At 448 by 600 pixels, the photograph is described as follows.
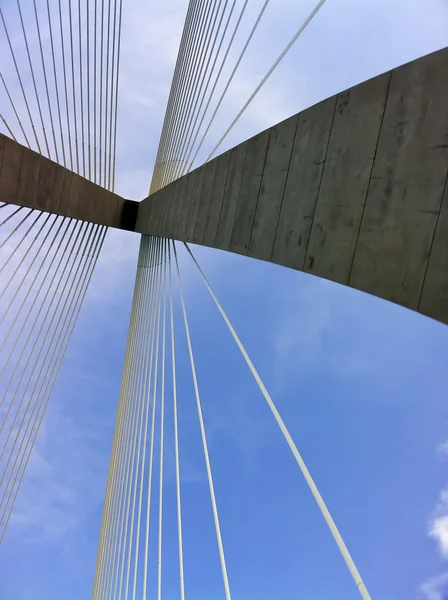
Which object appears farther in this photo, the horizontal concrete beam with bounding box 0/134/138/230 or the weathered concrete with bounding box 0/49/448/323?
the horizontal concrete beam with bounding box 0/134/138/230

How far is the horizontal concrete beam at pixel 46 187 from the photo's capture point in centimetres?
802

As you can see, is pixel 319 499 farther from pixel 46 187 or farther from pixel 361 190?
pixel 46 187

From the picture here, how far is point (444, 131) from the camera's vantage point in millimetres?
2682

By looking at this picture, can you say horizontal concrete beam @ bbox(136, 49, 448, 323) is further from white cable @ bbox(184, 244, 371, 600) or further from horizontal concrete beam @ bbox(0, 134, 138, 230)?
horizontal concrete beam @ bbox(0, 134, 138, 230)

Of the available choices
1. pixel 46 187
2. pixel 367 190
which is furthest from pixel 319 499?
pixel 46 187

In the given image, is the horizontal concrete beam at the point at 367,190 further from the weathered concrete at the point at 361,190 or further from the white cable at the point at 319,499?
the white cable at the point at 319,499

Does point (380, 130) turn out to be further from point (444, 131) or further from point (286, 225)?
point (286, 225)

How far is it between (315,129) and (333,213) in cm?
73

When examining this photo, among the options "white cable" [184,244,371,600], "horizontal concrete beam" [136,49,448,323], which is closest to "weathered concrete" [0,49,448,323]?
"horizontal concrete beam" [136,49,448,323]

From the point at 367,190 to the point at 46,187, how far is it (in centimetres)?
702

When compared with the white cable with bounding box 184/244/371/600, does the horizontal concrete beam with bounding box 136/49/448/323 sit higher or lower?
higher

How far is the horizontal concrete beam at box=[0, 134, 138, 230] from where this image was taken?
8.02 m

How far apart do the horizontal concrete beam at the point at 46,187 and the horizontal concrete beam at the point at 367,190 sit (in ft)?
14.6

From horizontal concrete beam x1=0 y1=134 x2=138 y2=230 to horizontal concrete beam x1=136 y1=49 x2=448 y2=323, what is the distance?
14.6 feet
